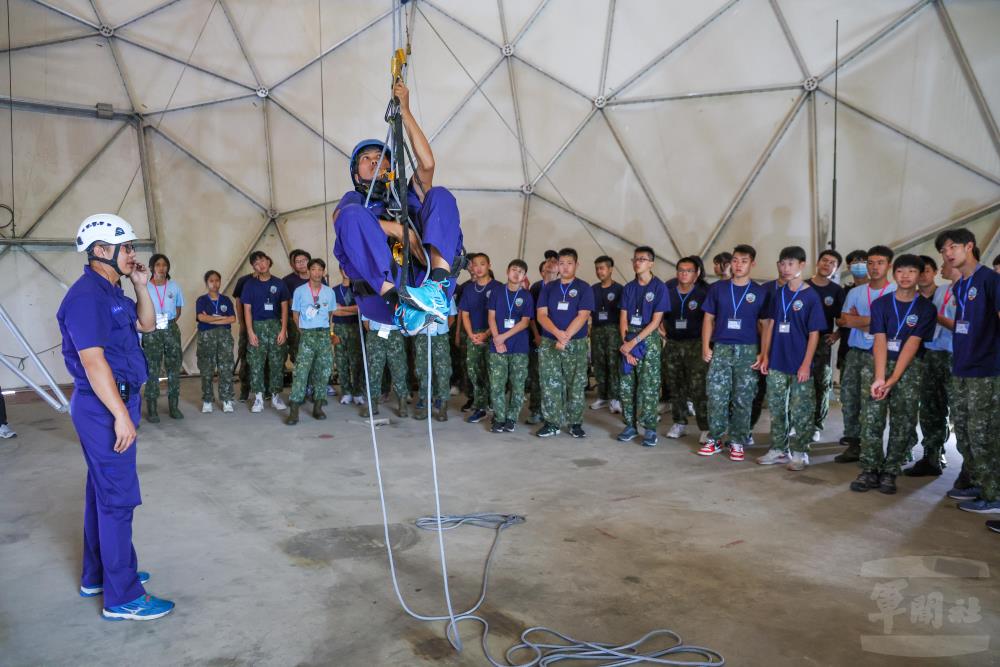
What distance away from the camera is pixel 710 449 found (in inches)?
243

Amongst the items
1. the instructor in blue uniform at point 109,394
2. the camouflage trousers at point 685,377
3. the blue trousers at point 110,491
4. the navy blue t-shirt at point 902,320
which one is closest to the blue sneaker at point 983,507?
the navy blue t-shirt at point 902,320

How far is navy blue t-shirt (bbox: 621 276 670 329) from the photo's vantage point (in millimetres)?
6465

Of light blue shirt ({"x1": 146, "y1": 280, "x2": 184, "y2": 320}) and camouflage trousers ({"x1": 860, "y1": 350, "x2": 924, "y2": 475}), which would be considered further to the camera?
light blue shirt ({"x1": 146, "y1": 280, "x2": 184, "y2": 320})

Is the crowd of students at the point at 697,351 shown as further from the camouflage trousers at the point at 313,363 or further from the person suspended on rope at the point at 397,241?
the person suspended on rope at the point at 397,241

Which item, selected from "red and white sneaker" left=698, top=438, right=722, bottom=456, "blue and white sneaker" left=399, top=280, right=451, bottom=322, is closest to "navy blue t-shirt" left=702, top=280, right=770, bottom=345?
"red and white sneaker" left=698, top=438, right=722, bottom=456

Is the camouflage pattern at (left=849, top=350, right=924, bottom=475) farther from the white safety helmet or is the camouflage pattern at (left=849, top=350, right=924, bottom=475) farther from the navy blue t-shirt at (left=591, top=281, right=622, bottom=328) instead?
the white safety helmet

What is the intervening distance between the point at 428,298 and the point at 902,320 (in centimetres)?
377

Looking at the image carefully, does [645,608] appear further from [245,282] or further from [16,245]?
[16,245]

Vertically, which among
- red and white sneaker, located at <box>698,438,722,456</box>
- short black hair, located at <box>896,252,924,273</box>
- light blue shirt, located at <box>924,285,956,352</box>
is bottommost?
red and white sneaker, located at <box>698,438,722,456</box>

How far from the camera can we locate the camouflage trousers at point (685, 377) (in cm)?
681

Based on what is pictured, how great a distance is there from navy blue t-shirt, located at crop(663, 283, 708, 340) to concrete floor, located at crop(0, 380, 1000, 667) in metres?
1.26

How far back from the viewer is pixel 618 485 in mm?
5324


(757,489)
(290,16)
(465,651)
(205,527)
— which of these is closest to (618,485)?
(757,489)

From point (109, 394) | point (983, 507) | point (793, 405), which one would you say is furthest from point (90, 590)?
point (983, 507)
